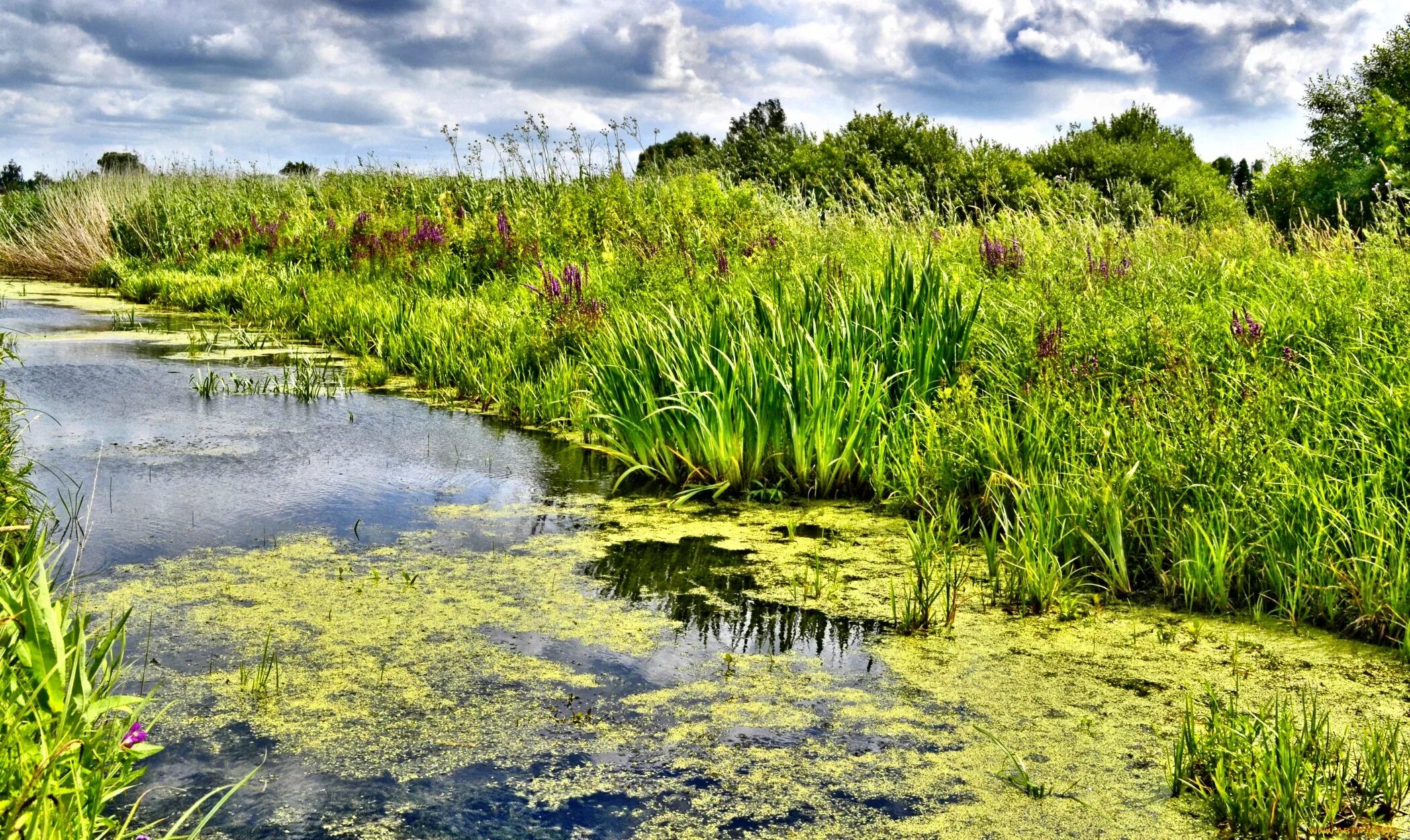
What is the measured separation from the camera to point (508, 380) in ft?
22.0

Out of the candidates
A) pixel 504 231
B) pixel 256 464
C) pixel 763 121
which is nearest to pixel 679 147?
pixel 763 121

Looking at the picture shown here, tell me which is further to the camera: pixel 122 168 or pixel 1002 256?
pixel 122 168

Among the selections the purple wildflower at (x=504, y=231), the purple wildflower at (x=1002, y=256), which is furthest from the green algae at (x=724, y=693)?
the purple wildflower at (x=504, y=231)

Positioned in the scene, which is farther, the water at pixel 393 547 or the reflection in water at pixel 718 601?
the reflection in water at pixel 718 601

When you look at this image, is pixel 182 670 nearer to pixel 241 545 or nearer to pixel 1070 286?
pixel 241 545

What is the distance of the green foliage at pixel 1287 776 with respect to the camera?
2023 millimetres

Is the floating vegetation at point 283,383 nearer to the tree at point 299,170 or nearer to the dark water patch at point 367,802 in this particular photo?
the dark water patch at point 367,802

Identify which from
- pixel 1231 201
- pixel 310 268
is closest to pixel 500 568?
pixel 310 268

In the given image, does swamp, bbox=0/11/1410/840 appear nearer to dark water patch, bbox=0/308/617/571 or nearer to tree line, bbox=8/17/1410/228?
dark water patch, bbox=0/308/617/571

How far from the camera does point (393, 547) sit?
3.86m

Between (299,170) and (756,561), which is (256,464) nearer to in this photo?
(756,561)

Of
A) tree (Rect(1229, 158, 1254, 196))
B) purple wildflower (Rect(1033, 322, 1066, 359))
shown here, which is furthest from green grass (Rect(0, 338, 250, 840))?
tree (Rect(1229, 158, 1254, 196))

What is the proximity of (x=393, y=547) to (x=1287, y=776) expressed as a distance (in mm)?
2827

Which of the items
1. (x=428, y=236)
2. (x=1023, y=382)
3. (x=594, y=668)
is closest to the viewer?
(x=594, y=668)
